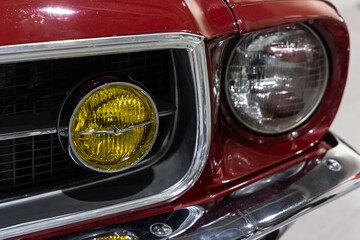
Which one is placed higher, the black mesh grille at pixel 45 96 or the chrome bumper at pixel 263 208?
the black mesh grille at pixel 45 96

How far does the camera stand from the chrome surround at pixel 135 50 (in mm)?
949

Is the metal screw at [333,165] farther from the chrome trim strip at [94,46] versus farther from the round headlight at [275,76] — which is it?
the chrome trim strip at [94,46]

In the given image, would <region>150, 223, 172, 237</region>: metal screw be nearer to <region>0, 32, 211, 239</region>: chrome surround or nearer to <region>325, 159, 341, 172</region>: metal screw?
<region>0, 32, 211, 239</region>: chrome surround

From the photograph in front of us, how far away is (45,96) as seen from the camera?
1161 mm

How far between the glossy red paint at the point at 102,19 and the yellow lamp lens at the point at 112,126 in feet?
0.39

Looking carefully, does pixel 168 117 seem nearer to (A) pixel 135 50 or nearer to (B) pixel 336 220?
(A) pixel 135 50

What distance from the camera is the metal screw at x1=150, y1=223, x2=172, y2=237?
113cm

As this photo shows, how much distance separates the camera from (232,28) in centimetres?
113

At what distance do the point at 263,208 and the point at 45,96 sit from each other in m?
0.53

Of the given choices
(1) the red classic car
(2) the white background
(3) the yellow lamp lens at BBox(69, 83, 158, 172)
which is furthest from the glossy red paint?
(2) the white background

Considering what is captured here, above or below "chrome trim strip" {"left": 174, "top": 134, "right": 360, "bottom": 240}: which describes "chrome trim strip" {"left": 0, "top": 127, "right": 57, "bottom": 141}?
above

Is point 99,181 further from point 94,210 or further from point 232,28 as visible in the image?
point 232,28

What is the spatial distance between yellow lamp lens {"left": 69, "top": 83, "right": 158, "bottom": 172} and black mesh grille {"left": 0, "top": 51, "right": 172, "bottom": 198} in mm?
80

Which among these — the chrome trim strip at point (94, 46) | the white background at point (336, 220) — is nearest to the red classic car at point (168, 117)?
the chrome trim strip at point (94, 46)
